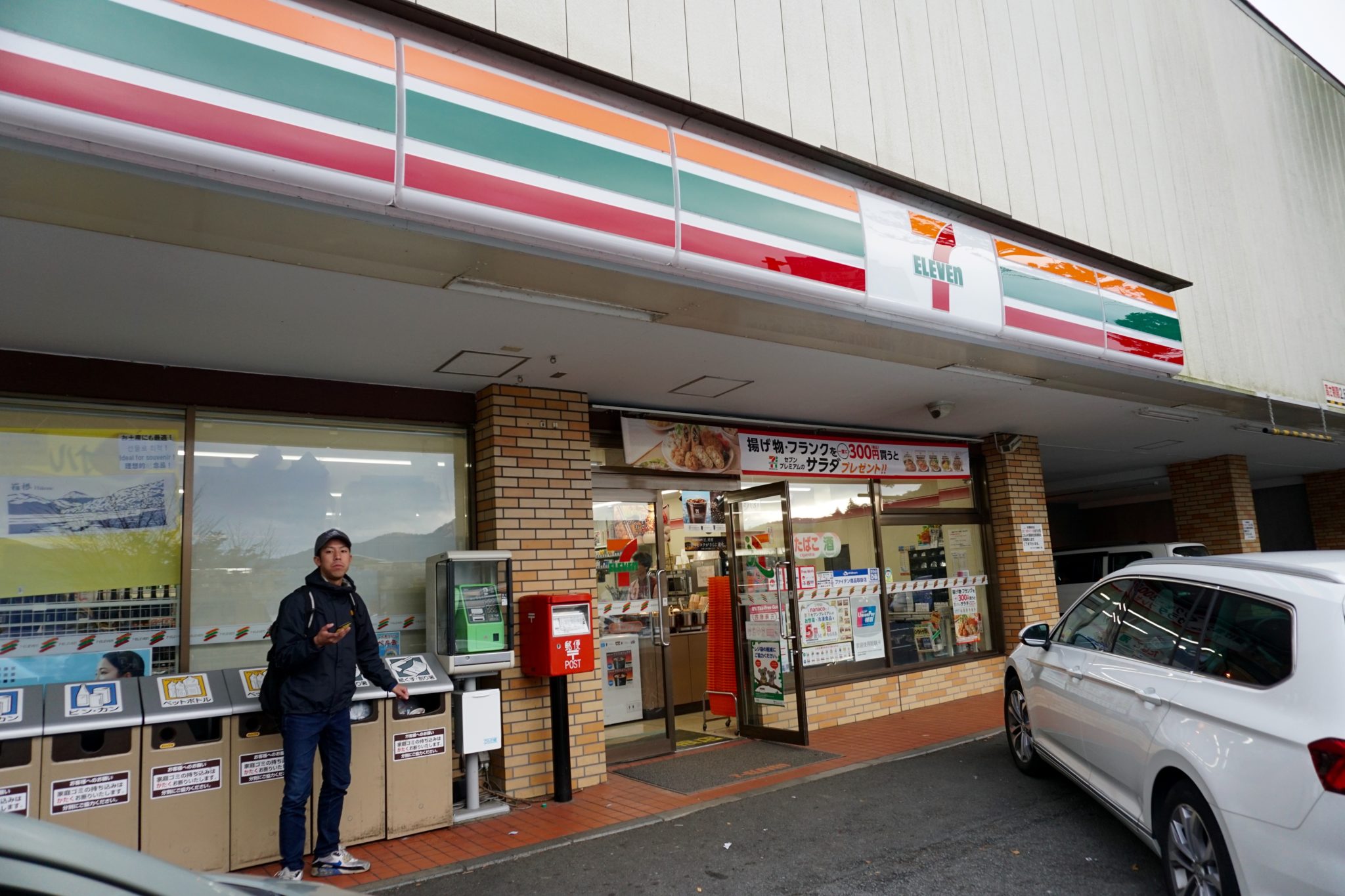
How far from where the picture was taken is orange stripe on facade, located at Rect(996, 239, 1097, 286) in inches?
255

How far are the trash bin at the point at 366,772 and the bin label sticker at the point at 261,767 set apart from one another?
22 centimetres

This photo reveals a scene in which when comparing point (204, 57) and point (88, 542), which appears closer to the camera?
point (204, 57)

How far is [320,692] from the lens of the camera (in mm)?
4625

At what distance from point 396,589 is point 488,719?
135 cm

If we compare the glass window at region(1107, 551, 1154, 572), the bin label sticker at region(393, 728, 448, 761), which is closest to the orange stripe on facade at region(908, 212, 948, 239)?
the bin label sticker at region(393, 728, 448, 761)

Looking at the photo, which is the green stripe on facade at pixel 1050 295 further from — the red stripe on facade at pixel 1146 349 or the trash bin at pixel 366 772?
the trash bin at pixel 366 772

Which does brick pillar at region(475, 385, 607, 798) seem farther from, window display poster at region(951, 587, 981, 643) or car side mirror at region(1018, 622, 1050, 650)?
window display poster at region(951, 587, 981, 643)

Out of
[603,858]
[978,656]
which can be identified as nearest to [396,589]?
[603,858]

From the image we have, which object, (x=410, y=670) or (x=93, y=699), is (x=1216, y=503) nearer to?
(x=410, y=670)

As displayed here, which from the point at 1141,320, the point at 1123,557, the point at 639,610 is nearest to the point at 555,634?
the point at 639,610

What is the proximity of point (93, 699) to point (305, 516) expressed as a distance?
1893 millimetres

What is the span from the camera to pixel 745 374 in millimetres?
6902

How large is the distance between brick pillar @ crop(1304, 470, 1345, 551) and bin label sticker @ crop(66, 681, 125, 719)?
63.8 feet

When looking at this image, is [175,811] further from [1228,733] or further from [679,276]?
[1228,733]
